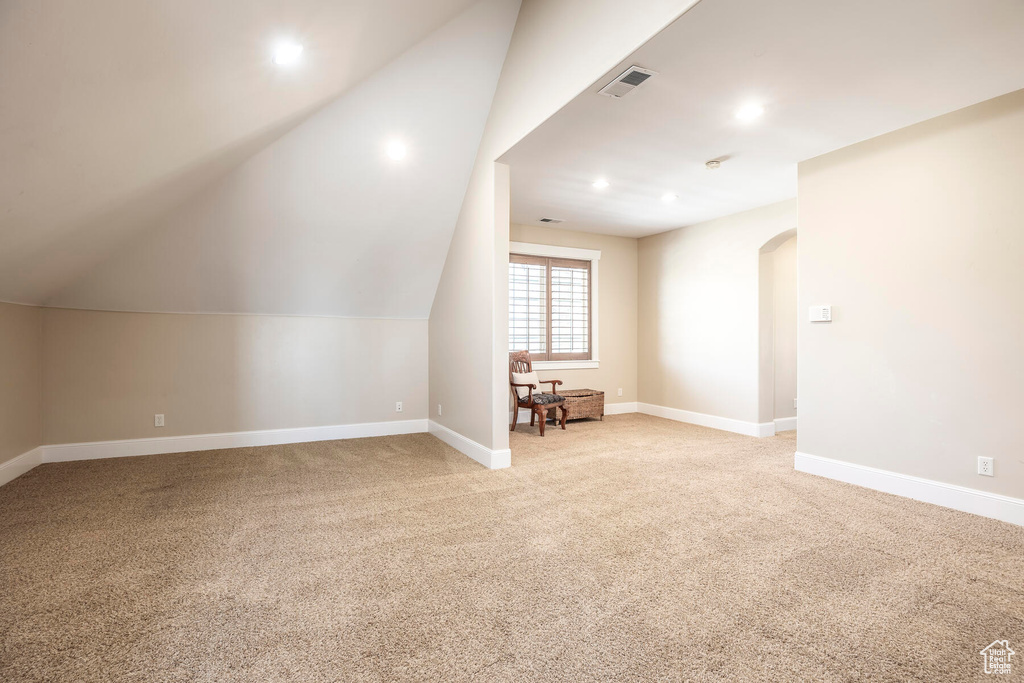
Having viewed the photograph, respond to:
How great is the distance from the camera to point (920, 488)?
10.9ft

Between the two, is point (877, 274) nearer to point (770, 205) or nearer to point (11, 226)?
point (770, 205)

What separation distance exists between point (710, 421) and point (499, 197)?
13.0 feet

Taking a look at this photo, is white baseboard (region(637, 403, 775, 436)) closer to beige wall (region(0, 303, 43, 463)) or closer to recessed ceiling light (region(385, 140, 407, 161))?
recessed ceiling light (region(385, 140, 407, 161))

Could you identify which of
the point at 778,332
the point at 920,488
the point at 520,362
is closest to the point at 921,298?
the point at 920,488

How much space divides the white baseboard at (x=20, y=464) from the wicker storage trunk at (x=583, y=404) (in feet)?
16.5

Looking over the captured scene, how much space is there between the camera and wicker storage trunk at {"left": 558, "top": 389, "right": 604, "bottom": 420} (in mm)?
6062

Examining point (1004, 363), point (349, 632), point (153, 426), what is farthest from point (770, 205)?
point (153, 426)

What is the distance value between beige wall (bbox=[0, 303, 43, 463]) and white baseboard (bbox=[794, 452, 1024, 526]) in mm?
6282

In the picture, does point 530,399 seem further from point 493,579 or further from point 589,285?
point 493,579

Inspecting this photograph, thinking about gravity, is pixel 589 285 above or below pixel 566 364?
above

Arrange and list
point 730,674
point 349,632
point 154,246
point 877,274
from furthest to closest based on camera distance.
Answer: point 154,246 → point 877,274 → point 349,632 → point 730,674

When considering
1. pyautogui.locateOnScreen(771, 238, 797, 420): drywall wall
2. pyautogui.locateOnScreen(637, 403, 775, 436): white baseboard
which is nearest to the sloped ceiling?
pyautogui.locateOnScreen(637, 403, 775, 436): white baseboard

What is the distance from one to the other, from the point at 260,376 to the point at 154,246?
1522 millimetres

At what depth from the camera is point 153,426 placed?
4.59m
